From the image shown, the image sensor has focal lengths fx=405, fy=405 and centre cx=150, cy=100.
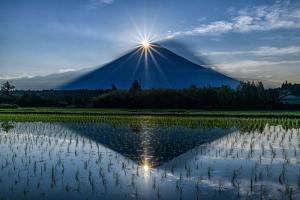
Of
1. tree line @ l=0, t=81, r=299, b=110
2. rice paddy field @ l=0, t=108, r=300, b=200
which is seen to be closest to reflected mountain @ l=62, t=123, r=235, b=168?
rice paddy field @ l=0, t=108, r=300, b=200

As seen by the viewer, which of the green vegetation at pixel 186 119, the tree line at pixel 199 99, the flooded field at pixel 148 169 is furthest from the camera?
the tree line at pixel 199 99

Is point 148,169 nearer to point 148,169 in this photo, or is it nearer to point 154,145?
point 148,169

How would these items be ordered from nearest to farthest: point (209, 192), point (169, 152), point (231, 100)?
point (209, 192), point (169, 152), point (231, 100)

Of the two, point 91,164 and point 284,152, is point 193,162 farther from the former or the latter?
point 284,152

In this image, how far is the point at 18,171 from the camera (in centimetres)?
1161

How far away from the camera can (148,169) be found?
12.1 metres

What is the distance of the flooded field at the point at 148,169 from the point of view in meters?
9.16

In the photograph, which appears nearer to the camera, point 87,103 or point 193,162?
point 193,162

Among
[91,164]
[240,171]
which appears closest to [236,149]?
[240,171]

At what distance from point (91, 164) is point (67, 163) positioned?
833mm

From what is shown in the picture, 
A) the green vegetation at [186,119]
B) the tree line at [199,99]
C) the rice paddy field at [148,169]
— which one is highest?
the tree line at [199,99]

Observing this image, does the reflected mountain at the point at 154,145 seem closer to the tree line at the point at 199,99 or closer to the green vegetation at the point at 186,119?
the green vegetation at the point at 186,119

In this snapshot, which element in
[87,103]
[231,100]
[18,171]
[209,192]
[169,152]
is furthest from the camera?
[87,103]

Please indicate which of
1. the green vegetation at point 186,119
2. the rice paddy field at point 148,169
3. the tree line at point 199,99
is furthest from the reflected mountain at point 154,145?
the tree line at point 199,99
